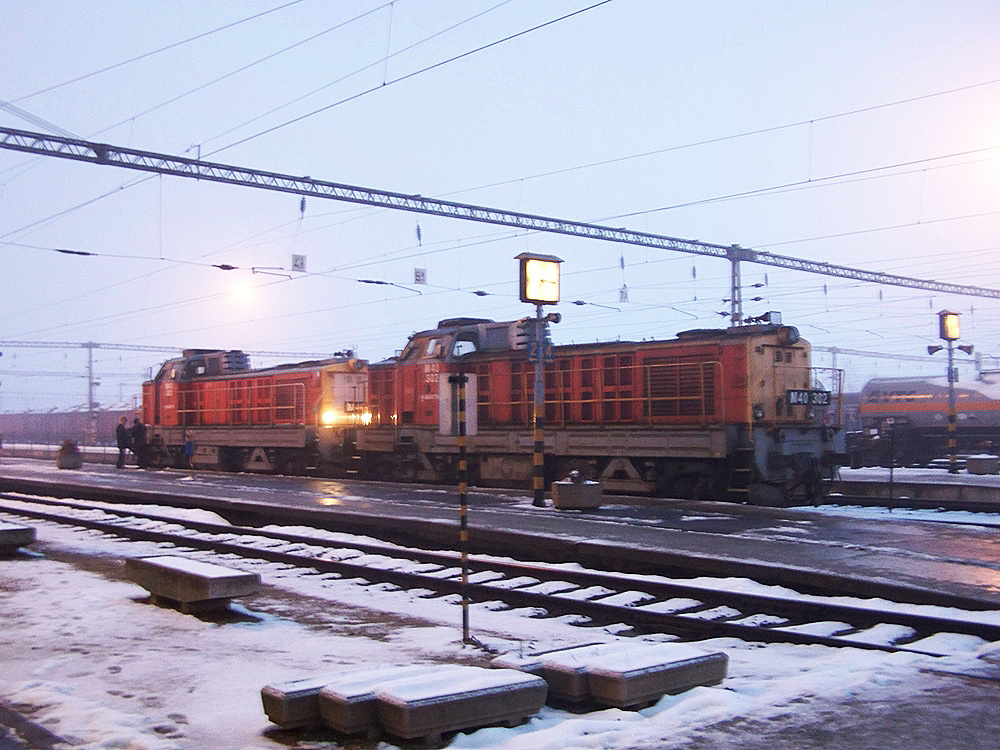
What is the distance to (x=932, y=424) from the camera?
35.7 meters

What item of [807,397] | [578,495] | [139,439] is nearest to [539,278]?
[578,495]

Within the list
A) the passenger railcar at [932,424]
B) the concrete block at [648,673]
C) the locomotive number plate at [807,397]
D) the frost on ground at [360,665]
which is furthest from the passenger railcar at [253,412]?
the concrete block at [648,673]

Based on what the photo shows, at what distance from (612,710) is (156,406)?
31879 mm

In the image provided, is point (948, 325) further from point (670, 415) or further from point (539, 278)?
point (539, 278)

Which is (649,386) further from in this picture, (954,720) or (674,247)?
(674,247)

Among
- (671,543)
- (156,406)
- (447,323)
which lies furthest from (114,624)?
(156,406)

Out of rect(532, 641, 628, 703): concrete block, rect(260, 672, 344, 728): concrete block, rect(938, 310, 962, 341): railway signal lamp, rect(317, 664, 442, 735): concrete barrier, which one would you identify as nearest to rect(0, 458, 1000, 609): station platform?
rect(532, 641, 628, 703): concrete block

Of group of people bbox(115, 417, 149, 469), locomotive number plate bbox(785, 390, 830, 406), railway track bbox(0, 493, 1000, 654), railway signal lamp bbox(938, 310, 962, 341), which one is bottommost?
railway track bbox(0, 493, 1000, 654)

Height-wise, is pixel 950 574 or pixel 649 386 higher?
pixel 649 386

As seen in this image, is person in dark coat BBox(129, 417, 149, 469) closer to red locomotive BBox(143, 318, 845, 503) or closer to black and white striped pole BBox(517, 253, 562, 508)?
red locomotive BBox(143, 318, 845, 503)

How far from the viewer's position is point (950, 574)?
921 cm

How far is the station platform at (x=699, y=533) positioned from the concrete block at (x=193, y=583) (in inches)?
172

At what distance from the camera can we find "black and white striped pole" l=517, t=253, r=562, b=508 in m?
16.7

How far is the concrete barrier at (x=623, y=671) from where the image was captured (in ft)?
17.5
